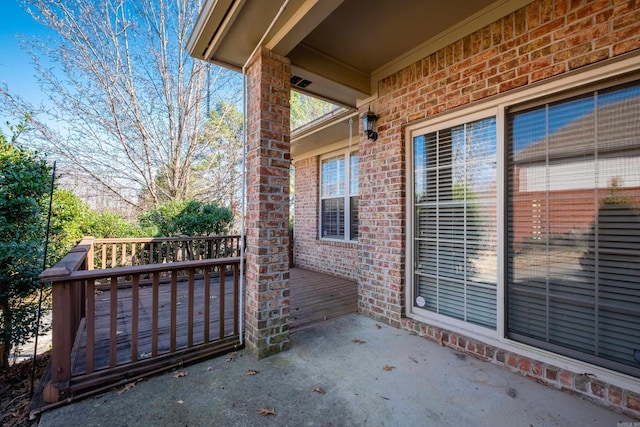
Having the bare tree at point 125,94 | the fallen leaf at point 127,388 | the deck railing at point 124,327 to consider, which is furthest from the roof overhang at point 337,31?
the bare tree at point 125,94

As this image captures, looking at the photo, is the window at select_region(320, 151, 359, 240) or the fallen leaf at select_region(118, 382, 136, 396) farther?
the window at select_region(320, 151, 359, 240)

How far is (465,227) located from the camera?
8.95 ft

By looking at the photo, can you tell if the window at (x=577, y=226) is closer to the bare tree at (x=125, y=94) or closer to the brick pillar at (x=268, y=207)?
the brick pillar at (x=268, y=207)

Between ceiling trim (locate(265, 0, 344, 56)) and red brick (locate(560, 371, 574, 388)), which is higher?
ceiling trim (locate(265, 0, 344, 56))

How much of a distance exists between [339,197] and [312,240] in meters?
1.38

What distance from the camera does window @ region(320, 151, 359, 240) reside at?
5.75 meters

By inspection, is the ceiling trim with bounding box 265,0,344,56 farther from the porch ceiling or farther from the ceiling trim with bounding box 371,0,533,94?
the ceiling trim with bounding box 371,0,533,94

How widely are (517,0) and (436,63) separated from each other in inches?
29.3

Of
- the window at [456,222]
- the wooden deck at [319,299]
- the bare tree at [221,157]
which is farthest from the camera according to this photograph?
the bare tree at [221,157]

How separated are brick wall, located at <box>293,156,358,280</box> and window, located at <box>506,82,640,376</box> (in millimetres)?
3511

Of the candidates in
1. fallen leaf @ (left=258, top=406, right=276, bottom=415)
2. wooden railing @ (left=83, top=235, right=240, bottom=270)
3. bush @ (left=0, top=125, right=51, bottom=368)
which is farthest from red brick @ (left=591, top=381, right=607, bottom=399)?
wooden railing @ (left=83, top=235, right=240, bottom=270)

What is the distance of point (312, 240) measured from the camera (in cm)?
675

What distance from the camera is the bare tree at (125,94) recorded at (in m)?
7.63

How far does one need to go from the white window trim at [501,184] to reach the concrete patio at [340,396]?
→ 8.9 inches
